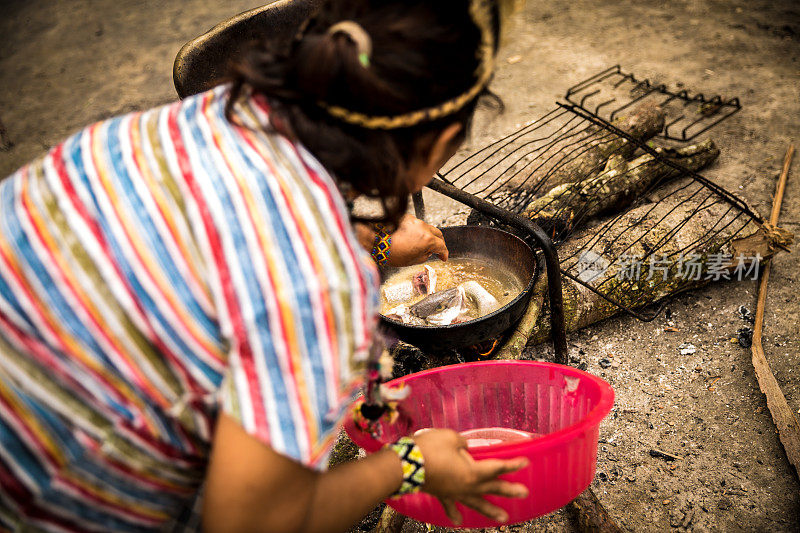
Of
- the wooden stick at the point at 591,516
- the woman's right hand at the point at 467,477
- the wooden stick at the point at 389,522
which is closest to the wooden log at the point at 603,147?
the wooden stick at the point at 591,516

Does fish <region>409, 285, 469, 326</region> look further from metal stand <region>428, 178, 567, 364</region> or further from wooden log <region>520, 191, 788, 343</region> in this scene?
wooden log <region>520, 191, 788, 343</region>

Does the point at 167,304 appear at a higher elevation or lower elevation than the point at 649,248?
higher

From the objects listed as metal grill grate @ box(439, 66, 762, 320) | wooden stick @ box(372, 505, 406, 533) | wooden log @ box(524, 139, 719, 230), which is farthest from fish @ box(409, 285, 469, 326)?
wooden log @ box(524, 139, 719, 230)

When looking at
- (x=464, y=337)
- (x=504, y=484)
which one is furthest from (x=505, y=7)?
(x=464, y=337)

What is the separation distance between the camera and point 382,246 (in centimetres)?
198

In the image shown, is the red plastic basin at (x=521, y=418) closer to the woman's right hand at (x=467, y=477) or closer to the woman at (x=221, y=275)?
the woman's right hand at (x=467, y=477)

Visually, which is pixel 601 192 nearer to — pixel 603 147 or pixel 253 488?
pixel 603 147

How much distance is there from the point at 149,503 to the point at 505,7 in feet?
3.52

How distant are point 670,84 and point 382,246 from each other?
3.53m

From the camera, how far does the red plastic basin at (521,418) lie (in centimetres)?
139

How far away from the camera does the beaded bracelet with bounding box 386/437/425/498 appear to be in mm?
1159

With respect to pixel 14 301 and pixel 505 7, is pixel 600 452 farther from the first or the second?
pixel 14 301

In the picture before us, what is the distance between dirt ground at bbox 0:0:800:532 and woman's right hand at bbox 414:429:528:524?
1.09 m

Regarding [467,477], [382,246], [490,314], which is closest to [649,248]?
[490,314]
